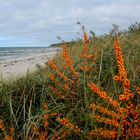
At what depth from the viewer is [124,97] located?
116 inches

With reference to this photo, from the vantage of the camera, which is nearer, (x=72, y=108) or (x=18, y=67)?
(x=72, y=108)

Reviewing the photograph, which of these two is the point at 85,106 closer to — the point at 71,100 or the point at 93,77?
the point at 71,100

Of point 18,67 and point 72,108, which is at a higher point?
point 72,108

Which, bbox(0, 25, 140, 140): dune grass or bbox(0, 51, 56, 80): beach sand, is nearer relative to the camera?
bbox(0, 25, 140, 140): dune grass

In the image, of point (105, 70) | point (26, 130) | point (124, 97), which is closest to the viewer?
point (124, 97)

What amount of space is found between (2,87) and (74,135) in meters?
1.18

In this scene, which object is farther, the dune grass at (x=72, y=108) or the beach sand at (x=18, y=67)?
the beach sand at (x=18, y=67)

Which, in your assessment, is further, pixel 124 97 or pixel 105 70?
pixel 105 70

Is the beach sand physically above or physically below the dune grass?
below

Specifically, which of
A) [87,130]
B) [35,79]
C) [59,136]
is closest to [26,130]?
[59,136]

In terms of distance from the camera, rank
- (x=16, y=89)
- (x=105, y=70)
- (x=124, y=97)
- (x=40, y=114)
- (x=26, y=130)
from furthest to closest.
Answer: (x=105, y=70), (x=16, y=89), (x=40, y=114), (x=26, y=130), (x=124, y=97)

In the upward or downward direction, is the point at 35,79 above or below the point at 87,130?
above

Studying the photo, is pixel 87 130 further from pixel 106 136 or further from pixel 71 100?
pixel 71 100

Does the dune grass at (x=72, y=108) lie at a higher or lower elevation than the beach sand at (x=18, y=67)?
higher
